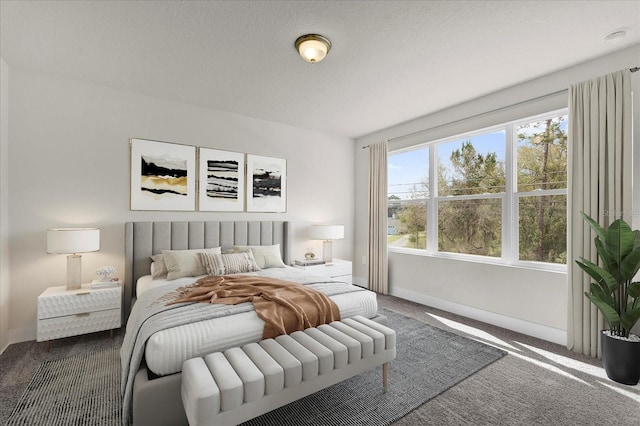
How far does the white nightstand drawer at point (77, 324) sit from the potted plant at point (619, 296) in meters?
4.51

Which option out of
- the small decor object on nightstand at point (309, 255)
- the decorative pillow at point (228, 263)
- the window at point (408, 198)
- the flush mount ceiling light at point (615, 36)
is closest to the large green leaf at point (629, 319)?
the flush mount ceiling light at point (615, 36)

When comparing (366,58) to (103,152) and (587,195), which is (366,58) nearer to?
(587,195)

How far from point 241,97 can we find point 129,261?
7.90 ft

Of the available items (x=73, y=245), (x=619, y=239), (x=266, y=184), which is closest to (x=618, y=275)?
(x=619, y=239)

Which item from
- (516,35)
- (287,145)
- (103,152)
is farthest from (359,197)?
(103,152)

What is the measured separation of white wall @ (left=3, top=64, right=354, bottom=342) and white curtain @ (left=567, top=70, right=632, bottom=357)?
4.03m

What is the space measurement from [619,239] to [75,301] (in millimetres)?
4863

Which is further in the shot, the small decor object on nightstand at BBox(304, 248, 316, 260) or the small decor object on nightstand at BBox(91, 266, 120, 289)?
the small decor object on nightstand at BBox(304, 248, 316, 260)

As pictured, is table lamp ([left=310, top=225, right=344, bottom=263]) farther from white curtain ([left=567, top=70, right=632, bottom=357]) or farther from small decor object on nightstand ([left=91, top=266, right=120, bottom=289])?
white curtain ([left=567, top=70, right=632, bottom=357])

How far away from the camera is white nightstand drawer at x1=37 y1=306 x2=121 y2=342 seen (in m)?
2.74

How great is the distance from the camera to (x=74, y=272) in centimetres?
303

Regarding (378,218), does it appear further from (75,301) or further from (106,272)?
(75,301)

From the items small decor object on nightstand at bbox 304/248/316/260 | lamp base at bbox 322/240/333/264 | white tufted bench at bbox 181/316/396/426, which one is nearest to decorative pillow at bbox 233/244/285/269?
small decor object on nightstand at bbox 304/248/316/260

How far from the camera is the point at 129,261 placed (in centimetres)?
342
